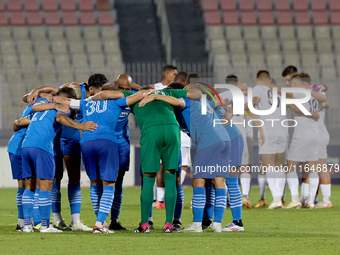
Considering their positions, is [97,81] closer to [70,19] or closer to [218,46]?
[218,46]

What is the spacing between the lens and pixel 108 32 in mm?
18484

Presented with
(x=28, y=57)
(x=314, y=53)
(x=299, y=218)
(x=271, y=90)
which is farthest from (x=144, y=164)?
(x=314, y=53)

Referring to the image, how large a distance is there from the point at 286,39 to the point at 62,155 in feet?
45.1

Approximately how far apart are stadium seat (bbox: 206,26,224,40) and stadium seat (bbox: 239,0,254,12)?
4.74 ft

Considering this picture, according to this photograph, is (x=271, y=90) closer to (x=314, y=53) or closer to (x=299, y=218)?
(x=299, y=218)

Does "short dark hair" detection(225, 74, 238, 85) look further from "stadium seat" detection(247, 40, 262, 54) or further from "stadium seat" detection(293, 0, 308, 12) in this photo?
"stadium seat" detection(293, 0, 308, 12)

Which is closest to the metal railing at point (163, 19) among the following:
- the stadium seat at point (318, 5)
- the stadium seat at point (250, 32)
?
the stadium seat at point (250, 32)

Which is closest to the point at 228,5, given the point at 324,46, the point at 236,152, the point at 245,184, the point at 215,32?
the point at 215,32

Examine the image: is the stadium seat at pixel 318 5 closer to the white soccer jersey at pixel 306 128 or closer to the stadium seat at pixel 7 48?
the stadium seat at pixel 7 48

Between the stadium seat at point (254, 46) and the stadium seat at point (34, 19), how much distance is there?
23.0 ft

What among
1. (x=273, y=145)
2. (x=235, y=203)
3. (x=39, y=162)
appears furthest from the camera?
(x=273, y=145)

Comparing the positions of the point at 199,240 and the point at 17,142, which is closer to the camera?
the point at 199,240

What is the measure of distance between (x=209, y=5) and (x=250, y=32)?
206 centimetres

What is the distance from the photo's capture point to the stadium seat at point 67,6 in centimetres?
1929
